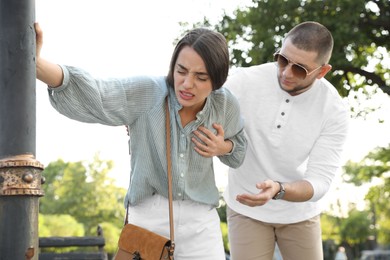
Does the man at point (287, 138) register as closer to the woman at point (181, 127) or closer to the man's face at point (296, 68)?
the man's face at point (296, 68)

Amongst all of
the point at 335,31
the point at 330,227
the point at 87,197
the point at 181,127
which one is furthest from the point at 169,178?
the point at 330,227

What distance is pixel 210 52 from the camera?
3223 millimetres

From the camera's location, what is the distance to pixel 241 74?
14.6ft

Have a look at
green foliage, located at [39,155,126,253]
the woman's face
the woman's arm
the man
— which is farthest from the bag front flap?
green foliage, located at [39,155,126,253]

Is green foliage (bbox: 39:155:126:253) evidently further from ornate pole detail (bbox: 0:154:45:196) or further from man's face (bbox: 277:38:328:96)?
ornate pole detail (bbox: 0:154:45:196)

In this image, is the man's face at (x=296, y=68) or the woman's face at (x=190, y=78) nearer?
the woman's face at (x=190, y=78)

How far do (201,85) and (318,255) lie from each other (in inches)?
75.7

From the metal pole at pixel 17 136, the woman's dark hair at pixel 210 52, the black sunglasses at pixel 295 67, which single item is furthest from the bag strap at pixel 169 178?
the black sunglasses at pixel 295 67

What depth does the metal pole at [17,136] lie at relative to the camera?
2.40m

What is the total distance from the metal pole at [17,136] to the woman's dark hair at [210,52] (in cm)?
97

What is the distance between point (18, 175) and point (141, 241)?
1030mm

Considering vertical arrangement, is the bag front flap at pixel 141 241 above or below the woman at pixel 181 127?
below

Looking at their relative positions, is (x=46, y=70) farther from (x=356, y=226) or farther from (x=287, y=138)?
(x=356, y=226)

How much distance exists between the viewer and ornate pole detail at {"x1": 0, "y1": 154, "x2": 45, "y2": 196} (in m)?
2.39
